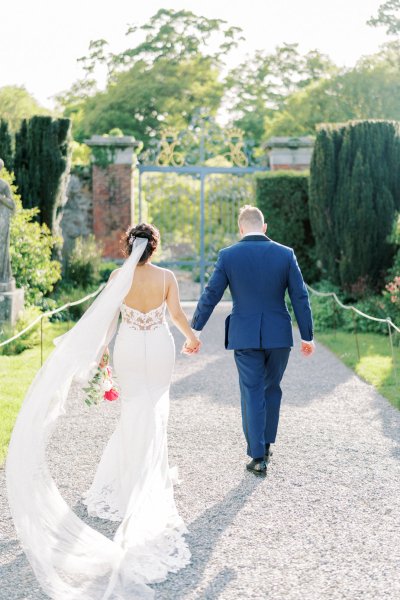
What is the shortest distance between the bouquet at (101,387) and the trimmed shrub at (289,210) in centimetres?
1153

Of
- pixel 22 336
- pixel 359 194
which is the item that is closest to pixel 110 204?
pixel 359 194

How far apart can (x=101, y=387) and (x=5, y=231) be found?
6.85 meters

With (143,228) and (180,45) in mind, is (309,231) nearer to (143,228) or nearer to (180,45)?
(143,228)

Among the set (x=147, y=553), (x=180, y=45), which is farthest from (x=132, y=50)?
(x=147, y=553)

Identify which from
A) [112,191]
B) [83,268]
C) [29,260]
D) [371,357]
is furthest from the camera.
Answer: [112,191]

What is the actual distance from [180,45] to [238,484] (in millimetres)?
31751

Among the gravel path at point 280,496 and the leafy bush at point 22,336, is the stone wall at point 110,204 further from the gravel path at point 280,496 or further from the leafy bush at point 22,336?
the gravel path at point 280,496

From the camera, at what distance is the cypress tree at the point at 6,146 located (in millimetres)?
14984

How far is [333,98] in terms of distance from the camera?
95.7ft

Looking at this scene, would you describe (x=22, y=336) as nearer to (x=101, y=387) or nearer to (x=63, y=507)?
(x=101, y=387)

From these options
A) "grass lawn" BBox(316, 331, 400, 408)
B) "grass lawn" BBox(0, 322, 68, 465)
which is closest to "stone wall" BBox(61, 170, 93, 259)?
"grass lawn" BBox(0, 322, 68, 465)

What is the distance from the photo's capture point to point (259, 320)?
5637 millimetres

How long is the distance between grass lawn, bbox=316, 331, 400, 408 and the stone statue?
4.37 meters

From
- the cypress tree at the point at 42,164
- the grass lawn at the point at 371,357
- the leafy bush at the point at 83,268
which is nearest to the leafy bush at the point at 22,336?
the leafy bush at the point at 83,268
